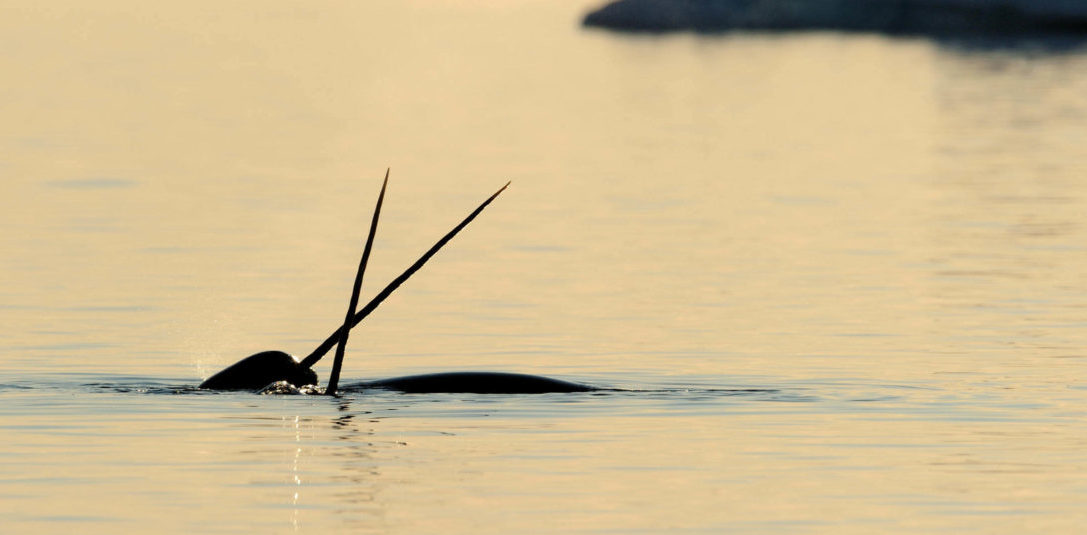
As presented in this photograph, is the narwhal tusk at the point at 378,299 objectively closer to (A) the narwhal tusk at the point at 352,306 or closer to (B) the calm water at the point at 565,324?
(A) the narwhal tusk at the point at 352,306

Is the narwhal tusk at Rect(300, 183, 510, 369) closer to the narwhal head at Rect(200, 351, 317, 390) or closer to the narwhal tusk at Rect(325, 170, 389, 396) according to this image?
the narwhal tusk at Rect(325, 170, 389, 396)

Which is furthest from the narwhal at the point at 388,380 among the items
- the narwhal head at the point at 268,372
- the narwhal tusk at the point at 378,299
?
the narwhal tusk at the point at 378,299

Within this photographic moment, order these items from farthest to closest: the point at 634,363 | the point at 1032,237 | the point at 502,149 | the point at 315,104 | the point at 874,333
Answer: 1. the point at 315,104
2. the point at 502,149
3. the point at 1032,237
4. the point at 874,333
5. the point at 634,363

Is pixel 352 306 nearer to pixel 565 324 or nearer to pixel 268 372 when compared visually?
pixel 268 372

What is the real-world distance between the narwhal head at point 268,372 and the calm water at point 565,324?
37cm

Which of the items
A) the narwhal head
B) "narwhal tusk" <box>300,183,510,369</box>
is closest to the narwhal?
the narwhal head

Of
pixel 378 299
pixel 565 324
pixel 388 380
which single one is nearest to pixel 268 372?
pixel 388 380

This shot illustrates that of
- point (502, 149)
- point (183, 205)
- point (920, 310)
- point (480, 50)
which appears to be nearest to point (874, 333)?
point (920, 310)

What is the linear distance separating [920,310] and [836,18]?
10394 centimetres

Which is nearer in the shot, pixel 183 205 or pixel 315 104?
pixel 183 205

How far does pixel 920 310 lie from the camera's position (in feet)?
85.9

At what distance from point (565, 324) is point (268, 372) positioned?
17.1 feet

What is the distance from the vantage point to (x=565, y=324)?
25.1 metres

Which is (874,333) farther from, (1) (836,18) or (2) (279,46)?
(2) (279,46)
